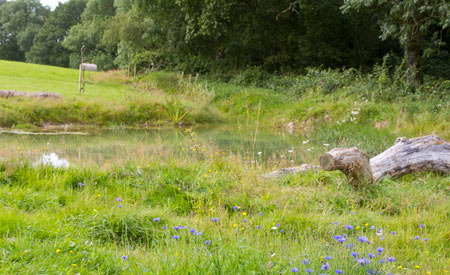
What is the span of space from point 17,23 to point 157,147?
71.5m

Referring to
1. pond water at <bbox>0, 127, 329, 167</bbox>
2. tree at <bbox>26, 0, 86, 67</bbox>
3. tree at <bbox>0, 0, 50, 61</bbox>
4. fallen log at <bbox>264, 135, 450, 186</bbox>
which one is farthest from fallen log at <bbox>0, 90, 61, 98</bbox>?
tree at <bbox>0, 0, 50, 61</bbox>

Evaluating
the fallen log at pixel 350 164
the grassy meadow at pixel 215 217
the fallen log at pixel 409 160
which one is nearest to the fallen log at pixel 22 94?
the grassy meadow at pixel 215 217

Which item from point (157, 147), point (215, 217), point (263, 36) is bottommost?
point (157, 147)

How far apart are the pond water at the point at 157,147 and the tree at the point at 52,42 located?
5546 cm

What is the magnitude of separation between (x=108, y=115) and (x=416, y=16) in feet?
41.0

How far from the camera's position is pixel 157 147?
326 inches

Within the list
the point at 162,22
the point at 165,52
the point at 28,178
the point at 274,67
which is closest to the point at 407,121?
the point at 28,178

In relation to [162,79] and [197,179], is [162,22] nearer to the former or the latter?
[162,79]

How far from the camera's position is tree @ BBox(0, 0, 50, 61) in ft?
221

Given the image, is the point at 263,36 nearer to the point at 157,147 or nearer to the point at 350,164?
the point at 157,147

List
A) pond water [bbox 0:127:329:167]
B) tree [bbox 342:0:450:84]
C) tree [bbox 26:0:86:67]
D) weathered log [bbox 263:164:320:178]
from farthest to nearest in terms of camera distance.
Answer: tree [bbox 26:0:86:67], tree [bbox 342:0:450:84], pond water [bbox 0:127:329:167], weathered log [bbox 263:164:320:178]

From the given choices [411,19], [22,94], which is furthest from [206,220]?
[411,19]

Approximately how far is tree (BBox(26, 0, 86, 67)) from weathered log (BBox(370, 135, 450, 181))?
63550 millimetres

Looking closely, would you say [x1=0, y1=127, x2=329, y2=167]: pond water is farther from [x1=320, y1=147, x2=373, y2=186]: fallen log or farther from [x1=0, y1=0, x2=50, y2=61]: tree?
[x1=0, y1=0, x2=50, y2=61]: tree
